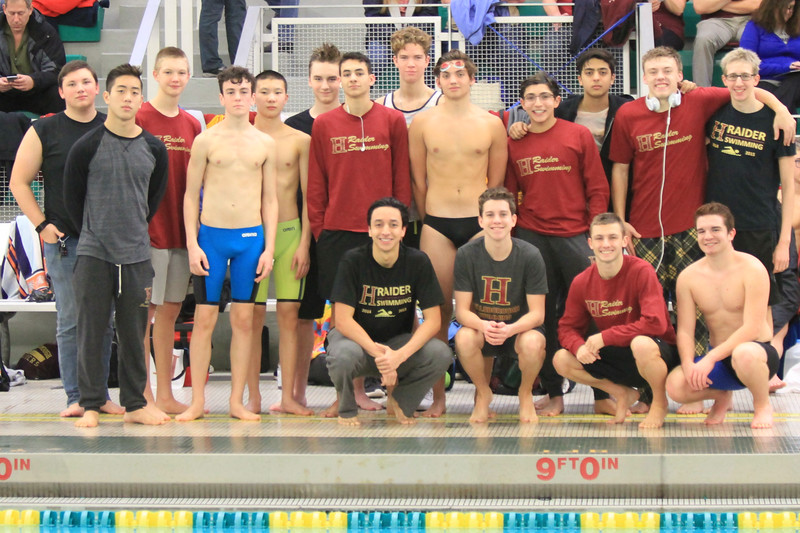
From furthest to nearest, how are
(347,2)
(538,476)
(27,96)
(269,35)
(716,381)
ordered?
1. (347,2)
2. (269,35)
3. (27,96)
4. (716,381)
5. (538,476)

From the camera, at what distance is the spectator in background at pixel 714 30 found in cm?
852

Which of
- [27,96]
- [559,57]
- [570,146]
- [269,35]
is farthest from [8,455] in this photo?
[559,57]

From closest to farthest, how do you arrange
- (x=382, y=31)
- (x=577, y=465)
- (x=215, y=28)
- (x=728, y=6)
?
(x=577, y=465) < (x=728, y=6) < (x=215, y=28) < (x=382, y=31)

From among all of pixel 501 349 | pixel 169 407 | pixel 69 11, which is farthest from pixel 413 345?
pixel 69 11

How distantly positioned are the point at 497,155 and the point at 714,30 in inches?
147

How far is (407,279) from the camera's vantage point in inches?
215

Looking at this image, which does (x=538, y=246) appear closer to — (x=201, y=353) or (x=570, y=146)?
(x=570, y=146)

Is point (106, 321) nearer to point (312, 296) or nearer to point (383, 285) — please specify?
point (312, 296)

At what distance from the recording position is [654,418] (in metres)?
5.15

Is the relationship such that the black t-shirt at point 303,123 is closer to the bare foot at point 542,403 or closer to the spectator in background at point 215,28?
the bare foot at point 542,403

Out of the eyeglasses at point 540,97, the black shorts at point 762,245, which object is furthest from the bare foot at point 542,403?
the eyeglasses at point 540,97

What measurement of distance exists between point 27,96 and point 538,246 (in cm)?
501

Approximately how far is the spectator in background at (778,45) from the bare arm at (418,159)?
359 centimetres

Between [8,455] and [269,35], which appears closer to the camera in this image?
[8,455]
